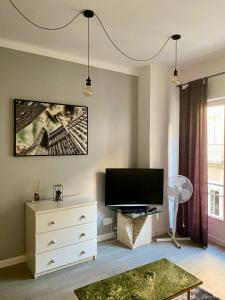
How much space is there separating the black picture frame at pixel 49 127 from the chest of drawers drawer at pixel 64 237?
0.95m

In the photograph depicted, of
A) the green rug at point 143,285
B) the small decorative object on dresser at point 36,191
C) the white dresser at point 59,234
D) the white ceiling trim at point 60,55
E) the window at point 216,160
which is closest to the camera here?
the green rug at point 143,285

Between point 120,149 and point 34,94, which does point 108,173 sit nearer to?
point 120,149

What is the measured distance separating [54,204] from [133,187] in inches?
44.3

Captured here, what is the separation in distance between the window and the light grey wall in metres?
1.15

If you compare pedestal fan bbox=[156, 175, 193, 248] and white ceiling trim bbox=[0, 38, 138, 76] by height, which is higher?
white ceiling trim bbox=[0, 38, 138, 76]

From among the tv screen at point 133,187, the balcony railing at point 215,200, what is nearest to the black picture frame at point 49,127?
the tv screen at point 133,187

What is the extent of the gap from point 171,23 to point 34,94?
174 centimetres

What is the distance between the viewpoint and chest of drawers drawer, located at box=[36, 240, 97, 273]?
2.51 metres

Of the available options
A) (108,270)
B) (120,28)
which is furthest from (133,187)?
(120,28)

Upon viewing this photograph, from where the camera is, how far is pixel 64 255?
104 inches

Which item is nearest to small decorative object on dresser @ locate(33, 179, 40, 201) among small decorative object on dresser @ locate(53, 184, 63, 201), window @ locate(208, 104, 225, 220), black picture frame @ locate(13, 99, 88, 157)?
small decorative object on dresser @ locate(53, 184, 63, 201)

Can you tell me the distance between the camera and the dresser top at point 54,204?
8.40 feet

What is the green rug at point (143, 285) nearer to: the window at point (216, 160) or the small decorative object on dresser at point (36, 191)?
the small decorative object on dresser at point (36, 191)

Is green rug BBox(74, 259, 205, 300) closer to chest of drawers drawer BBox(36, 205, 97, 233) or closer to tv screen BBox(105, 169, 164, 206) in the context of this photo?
chest of drawers drawer BBox(36, 205, 97, 233)
